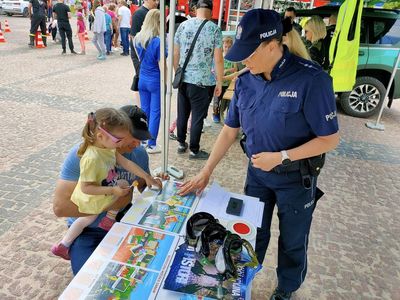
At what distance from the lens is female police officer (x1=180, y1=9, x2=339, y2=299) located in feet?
5.00

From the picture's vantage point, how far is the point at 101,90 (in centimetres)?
718

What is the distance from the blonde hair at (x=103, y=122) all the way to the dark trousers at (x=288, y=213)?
31.7 inches

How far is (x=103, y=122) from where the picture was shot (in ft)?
5.51

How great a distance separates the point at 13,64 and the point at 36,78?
163 centimetres

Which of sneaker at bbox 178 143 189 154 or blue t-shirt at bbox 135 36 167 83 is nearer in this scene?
blue t-shirt at bbox 135 36 167 83

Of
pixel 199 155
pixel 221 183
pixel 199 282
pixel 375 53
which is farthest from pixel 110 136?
pixel 375 53

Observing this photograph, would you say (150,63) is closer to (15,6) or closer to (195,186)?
(195,186)

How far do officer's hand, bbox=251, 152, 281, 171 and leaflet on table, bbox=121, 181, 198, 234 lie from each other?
38cm

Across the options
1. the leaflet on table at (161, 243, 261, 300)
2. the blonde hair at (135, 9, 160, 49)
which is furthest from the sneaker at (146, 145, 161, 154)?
the leaflet on table at (161, 243, 261, 300)

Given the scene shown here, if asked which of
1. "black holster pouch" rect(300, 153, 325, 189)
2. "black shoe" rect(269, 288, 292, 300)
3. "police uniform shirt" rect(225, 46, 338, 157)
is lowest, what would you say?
"black shoe" rect(269, 288, 292, 300)

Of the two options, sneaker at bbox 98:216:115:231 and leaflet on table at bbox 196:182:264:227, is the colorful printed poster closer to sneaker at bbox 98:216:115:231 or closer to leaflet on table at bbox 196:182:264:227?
leaflet on table at bbox 196:182:264:227

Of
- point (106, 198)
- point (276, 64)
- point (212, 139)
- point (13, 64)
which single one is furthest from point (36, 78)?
point (276, 64)

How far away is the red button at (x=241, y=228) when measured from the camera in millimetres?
1497

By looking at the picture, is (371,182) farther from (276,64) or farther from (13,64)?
(13,64)
